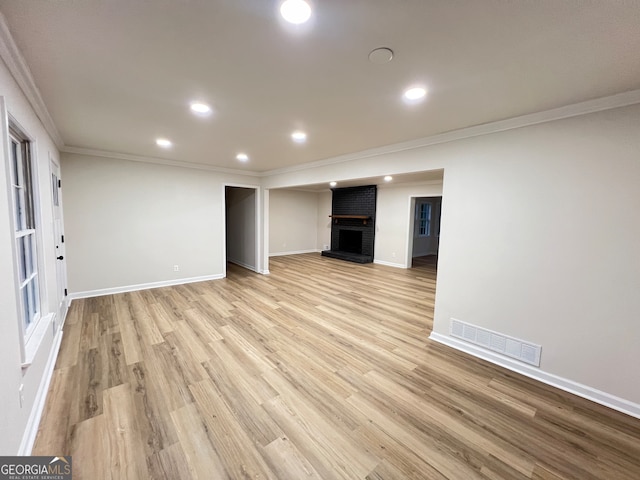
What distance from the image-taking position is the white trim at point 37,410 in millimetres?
1483

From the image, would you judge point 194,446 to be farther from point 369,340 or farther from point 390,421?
point 369,340

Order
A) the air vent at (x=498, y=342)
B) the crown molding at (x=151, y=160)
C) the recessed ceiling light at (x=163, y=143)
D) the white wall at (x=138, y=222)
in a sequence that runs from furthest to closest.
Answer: the white wall at (x=138, y=222)
the crown molding at (x=151, y=160)
the recessed ceiling light at (x=163, y=143)
the air vent at (x=498, y=342)

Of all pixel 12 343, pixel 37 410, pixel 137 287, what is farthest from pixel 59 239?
pixel 12 343

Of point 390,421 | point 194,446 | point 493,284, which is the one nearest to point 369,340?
point 390,421

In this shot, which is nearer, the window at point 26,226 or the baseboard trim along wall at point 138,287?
the window at point 26,226

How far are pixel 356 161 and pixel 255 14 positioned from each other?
111 inches

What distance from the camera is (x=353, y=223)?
8.17 m

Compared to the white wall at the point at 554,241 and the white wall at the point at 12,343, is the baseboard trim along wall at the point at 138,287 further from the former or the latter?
the white wall at the point at 554,241

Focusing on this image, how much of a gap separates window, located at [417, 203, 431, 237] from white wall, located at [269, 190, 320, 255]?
12.1ft

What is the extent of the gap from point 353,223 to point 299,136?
5345 mm

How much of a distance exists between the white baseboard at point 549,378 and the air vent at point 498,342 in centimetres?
6

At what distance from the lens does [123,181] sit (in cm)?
434

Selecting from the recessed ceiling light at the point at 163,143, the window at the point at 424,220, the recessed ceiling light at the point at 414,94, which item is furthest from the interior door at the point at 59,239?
the window at the point at 424,220

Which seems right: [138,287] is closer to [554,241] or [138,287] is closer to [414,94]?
[414,94]
